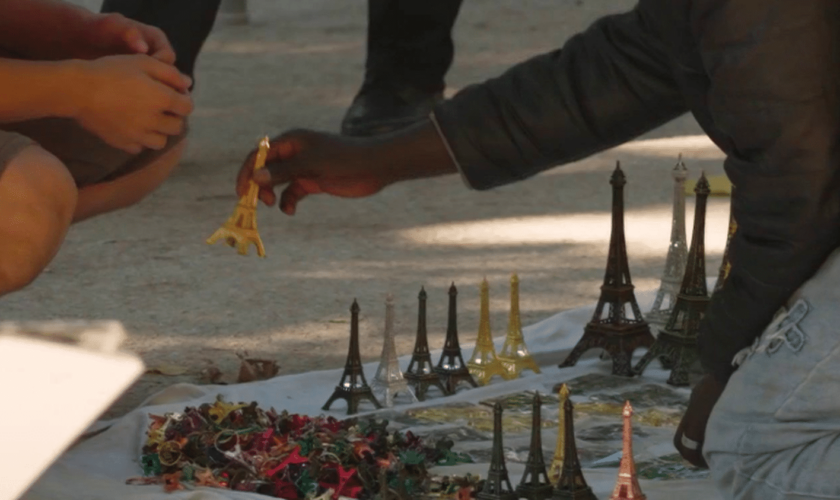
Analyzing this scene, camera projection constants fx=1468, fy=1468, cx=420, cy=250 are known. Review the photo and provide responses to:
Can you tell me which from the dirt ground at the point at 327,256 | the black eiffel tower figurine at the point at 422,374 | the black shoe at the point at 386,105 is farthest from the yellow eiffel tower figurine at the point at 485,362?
the black shoe at the point at 386,105

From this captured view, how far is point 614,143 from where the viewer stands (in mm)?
2281

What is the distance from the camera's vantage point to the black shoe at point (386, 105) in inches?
188

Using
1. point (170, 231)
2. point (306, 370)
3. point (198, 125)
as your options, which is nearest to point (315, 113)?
point (198, 125)

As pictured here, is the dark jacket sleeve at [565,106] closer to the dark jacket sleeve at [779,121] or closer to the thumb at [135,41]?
the dark jacket sleeve at [779,121]

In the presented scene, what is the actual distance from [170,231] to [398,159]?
1.99m

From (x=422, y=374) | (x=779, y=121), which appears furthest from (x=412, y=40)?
(x=779, y=121)

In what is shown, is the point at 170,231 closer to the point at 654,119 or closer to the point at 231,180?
the point at 231,180

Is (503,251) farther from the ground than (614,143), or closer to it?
closer to it

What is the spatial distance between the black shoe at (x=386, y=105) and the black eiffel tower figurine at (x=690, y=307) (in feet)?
6.65

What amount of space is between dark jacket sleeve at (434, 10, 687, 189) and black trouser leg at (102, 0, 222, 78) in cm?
189

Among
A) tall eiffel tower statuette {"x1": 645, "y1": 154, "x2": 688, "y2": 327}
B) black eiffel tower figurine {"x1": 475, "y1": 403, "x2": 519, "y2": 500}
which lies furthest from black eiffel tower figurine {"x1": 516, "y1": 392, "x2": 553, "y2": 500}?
tall eiffel tower statuette {"x1": 645, "y1": 154, "x2": 688, "y2": 327}

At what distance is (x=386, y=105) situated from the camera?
4.80 m

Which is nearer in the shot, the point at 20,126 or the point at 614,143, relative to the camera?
the point at 614,143

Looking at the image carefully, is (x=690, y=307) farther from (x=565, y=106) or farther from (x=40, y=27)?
(x=40, y=27)
